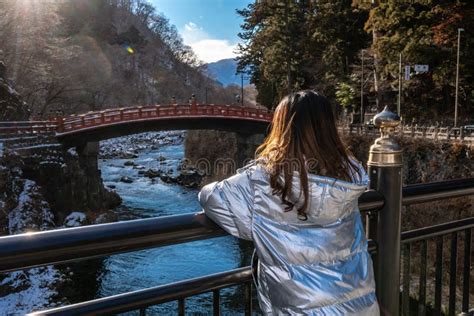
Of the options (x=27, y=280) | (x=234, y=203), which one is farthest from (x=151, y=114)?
(x=234, y=203)

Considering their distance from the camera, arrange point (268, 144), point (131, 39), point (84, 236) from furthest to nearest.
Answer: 1. point (131, 39)
2. point (268, 144)
3. point (84, 236)

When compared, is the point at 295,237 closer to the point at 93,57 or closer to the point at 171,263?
the point at 171,263

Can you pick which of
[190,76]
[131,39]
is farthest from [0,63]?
[190,76]

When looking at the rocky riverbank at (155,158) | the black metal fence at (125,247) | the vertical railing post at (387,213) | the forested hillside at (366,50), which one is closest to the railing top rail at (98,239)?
the black metal fence at (125,247)

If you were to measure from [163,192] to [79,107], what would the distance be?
19489 millimetres

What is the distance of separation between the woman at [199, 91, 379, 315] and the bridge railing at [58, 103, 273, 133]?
2407 cm

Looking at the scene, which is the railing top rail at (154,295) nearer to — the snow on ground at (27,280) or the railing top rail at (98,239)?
the railing top rail at (98,239)

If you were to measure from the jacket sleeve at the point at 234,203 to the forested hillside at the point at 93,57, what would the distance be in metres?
27.0

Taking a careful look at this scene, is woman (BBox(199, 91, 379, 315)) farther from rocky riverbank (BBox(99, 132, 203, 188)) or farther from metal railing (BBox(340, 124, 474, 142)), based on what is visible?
rocky riverbank (BBox(99, 132, 203, 188))

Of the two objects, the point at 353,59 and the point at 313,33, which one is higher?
the point at 313,33

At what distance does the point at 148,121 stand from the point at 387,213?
25.2 m

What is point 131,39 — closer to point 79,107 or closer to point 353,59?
point 79,107

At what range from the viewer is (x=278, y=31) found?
109 ft

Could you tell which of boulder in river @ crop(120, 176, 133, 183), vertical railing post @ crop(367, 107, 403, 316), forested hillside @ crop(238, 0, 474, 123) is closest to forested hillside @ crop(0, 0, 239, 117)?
boulder in river @ crop(120, 176, 133, 183)
